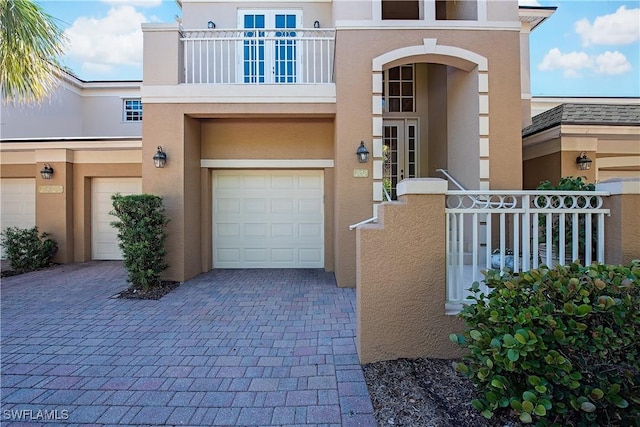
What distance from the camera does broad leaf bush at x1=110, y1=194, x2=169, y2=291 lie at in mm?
5578

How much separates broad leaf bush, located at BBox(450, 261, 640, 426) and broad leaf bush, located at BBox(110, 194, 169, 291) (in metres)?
5.43

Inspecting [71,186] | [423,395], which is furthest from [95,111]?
[423,395]

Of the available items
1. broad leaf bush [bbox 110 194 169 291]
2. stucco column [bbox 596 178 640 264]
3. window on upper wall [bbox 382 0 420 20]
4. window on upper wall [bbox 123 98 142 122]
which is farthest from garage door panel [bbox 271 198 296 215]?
window on upper wall [bbox 123 98 142 122]

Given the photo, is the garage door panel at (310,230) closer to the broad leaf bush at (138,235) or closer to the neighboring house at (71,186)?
the broad leaf bush at (138,235)

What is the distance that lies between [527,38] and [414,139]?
4.01 metres

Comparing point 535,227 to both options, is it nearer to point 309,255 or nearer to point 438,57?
point 438,57

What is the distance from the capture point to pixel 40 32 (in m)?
4.71

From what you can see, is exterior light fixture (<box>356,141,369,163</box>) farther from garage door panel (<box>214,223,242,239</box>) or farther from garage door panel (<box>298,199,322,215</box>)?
garage door panel (<box>214,223,242,239</box>)

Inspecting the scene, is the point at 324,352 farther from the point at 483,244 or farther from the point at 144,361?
the point at 483,244

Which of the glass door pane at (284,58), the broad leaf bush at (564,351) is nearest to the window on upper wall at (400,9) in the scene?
the glass door pane at (284,58)

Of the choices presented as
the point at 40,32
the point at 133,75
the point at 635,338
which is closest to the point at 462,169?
the point at 635,338

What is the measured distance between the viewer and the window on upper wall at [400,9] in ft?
25.8

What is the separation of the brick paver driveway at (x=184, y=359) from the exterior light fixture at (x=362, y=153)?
242cm

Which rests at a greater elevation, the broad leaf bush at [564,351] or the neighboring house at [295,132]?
the neighboring house at [295,132]
